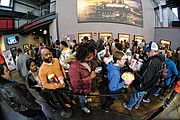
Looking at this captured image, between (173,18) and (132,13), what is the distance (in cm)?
27

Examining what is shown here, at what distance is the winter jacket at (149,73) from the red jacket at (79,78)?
0.32 m

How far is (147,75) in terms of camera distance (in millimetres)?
1162

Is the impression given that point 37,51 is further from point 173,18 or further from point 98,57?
point 173,18

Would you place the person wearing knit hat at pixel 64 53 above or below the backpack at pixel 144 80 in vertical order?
above

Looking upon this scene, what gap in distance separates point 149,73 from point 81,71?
60 centimetres

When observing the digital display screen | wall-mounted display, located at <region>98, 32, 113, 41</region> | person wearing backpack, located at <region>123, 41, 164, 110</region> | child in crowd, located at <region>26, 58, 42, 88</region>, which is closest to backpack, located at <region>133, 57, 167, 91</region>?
person wearing backpack, located at <region>123, 41, 164, 110</region>

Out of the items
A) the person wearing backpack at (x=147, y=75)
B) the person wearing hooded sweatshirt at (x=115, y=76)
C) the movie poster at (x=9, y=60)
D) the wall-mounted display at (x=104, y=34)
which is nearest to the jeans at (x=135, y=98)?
the person wearing backpack at (x=147, y=75)

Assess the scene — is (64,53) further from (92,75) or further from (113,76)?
(113,76)

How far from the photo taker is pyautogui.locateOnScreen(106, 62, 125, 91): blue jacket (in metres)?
0.99

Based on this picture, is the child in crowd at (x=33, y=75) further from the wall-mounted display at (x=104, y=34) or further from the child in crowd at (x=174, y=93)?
the child in crowd at (x=174, y=93)

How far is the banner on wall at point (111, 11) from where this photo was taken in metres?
0.67

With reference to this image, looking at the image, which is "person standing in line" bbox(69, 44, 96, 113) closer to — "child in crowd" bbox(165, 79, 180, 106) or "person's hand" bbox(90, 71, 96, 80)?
"person's hand" bbox(90, 71, 96, 80)

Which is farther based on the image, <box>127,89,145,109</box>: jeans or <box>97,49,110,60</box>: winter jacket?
<box>127,89,145,109</box>: jeans

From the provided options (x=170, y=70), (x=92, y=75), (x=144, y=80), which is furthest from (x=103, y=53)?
(x=170, y=70)
